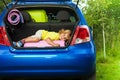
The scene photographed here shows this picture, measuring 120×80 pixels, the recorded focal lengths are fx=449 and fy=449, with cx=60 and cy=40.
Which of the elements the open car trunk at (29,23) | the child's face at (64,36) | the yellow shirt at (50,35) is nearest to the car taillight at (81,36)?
the open car trunk at (29,23)

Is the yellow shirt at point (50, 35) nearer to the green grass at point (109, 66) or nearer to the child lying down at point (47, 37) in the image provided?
the child lying down at point (47, 37)

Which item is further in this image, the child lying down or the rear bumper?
the child lying down

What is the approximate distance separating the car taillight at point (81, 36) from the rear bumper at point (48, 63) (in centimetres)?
8

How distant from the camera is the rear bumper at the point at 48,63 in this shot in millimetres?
6504

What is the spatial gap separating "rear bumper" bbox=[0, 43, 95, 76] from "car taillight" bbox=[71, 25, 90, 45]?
79mm

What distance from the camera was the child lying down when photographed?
22.6 ft

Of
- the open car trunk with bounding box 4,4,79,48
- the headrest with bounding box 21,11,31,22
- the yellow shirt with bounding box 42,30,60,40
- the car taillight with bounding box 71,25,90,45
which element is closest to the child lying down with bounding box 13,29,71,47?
the yellow shirt with bounding box 42,30,60,40

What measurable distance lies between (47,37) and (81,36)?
23.4 inches

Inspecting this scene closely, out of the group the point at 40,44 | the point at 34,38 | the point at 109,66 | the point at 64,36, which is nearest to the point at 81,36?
the point at 64,36

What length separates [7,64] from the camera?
653cm

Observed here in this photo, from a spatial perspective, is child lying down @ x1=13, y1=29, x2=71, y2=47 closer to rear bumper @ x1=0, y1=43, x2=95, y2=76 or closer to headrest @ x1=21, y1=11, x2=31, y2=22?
rear bumper @ x1=0, y1=43, x2=95, y2=76

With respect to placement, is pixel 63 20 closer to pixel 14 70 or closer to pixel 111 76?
pixel 14 70

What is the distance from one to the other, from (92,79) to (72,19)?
139cm

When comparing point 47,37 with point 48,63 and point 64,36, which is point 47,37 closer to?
point 64,36
